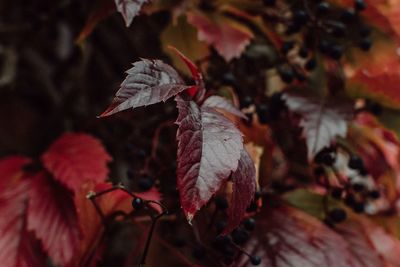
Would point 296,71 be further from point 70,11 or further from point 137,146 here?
point 70,11

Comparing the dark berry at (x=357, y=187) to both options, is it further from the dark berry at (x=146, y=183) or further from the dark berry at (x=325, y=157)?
the dark berry at (x=146, y=183)

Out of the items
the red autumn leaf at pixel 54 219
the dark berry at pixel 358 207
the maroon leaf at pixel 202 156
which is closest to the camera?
the maroon leaf at pixel 202 156

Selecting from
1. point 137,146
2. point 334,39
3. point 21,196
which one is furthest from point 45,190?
point 334,39

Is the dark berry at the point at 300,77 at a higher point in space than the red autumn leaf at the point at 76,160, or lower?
higher

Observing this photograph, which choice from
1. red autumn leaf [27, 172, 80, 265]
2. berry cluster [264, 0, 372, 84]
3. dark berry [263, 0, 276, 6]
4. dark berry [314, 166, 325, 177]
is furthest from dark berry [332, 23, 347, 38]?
red autumn leaf [27, 172, 80, 265]

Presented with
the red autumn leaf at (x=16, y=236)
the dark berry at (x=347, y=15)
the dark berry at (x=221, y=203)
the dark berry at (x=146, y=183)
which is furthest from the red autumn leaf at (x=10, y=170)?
the dark berry at (x=347, y=15)

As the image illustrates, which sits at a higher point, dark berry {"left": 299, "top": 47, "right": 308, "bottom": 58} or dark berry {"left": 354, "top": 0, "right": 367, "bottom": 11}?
dark berry {"left": 354, "top": 0, "right": 367, "bottom": 11}

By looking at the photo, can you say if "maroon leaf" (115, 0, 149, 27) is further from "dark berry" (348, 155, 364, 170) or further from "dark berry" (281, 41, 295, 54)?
"dark berry" (348, 155, 364, 170)
